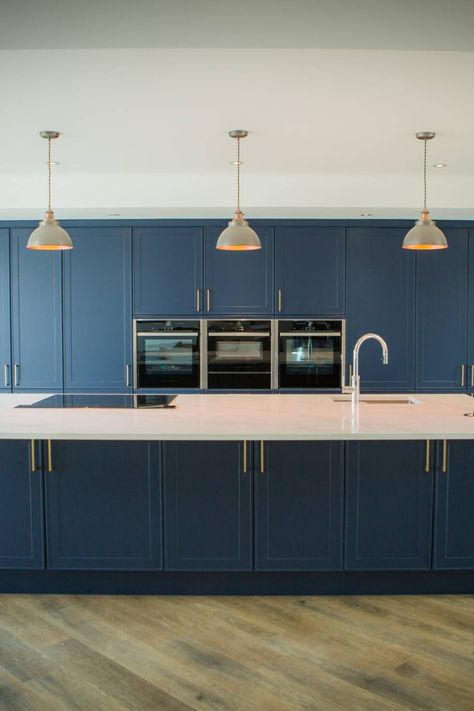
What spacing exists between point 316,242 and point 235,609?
317 centimetres

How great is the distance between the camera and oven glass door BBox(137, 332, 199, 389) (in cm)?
546

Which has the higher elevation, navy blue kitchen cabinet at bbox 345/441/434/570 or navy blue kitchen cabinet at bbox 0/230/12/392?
navy blue kitchen cabinet at bbox 0/230/12/392

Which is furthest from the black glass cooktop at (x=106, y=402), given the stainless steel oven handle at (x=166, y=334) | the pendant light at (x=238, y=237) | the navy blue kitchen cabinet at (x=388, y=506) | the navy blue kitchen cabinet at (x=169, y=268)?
the navy blue kitchen cabinet at (x=169, y=268)

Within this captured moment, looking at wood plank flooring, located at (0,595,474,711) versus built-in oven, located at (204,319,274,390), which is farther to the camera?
built-in oven, located at (204,319,274,390)

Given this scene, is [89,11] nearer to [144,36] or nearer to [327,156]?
[144,36]

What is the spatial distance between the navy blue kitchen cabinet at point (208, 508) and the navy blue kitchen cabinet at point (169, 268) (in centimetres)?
237

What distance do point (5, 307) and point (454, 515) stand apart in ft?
12.8

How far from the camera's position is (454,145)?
3953mm

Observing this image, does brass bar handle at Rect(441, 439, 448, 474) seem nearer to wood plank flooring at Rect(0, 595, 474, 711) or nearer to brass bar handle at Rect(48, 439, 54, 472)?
wood plank flooring at Rect(0, 595, 474, 711)

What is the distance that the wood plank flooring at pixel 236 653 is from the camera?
2.37 m

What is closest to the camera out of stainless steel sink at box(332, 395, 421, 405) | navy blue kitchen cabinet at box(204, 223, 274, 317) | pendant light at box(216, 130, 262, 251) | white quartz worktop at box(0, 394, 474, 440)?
white quartz worktop at box(0, 394, 474, 440)

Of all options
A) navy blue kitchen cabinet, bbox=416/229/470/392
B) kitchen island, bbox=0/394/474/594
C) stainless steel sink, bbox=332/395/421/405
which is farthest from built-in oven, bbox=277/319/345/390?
kitchen island, bbox=0/394/474/594

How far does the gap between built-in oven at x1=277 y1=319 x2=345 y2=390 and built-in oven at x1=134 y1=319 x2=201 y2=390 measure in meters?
0.71

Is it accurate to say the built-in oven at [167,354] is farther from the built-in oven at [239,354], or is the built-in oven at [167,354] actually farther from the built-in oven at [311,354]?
the built-in oven at [311,354]
